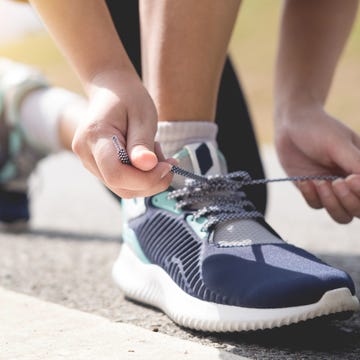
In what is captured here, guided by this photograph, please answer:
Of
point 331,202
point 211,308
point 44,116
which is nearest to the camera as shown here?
point 211,308

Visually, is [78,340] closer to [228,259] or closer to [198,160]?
[228,259]

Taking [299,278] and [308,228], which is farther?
[308,228]

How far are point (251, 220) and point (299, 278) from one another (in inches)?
6.9

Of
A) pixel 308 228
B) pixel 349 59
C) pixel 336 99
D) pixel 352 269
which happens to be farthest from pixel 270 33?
pixel 352 269

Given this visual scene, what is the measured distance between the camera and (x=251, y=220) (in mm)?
1052

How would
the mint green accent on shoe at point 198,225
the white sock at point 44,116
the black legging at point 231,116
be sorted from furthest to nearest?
the white sock at point 44,116
the black legging at point 231,116
the mint green accent on shoe at point 198,225

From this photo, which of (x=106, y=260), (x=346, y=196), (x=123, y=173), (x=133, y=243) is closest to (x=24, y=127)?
(x=106, y=260)

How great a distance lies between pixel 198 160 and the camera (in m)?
1.07

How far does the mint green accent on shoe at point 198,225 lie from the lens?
1.02m

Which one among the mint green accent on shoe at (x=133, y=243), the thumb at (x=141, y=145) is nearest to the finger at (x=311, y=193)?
the mint green accent on shoe at (x=133, y=243)

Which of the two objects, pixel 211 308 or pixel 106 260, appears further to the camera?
pixel 106 260

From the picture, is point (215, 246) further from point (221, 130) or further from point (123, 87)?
point (221, 130)

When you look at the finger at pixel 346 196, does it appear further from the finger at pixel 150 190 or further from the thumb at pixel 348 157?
the finger at pixel 150 190

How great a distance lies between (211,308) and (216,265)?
57 mm
